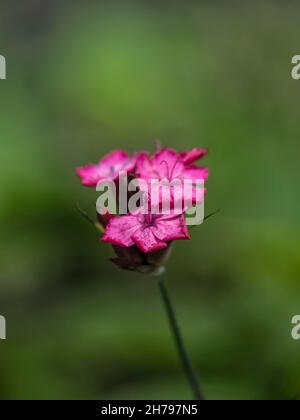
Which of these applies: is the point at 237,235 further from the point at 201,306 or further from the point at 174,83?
the point at 174,83

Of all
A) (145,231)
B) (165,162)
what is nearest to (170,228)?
(145,231)

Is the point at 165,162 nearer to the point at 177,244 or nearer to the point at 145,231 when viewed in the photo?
the point at 145,231

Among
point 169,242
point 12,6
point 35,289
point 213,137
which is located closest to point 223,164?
point 213,137

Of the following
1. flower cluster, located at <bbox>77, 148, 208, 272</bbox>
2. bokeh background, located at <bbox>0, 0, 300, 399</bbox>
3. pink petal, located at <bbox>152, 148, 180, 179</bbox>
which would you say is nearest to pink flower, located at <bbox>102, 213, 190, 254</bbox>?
flower cluster, located at <bbox>77, 148, 208, 272</bbox>

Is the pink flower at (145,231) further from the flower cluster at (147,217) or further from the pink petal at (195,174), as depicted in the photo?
the pink petal at (195,174)

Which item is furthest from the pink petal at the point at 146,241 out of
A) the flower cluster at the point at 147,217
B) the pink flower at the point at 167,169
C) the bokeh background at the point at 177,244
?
the bokeh background at the point at 177,244
